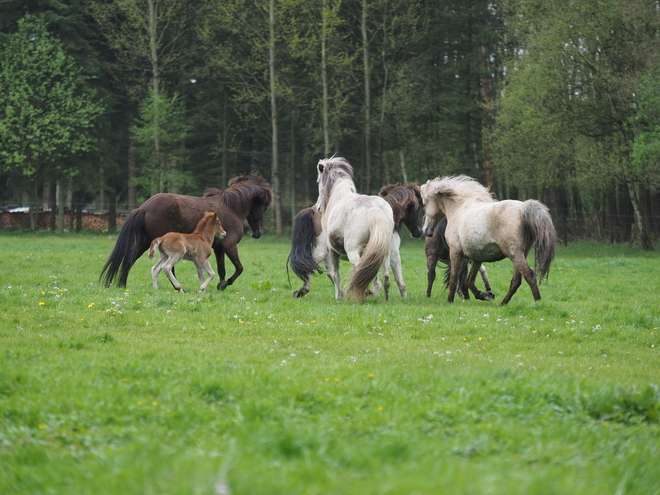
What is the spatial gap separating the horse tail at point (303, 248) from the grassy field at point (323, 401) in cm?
283

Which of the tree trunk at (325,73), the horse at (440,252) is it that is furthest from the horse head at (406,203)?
the tree trunk at (325,73)

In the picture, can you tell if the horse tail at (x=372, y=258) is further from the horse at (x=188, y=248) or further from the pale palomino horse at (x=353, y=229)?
the horse at (x=188, y=248)

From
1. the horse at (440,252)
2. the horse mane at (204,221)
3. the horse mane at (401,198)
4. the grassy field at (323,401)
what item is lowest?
the grassy field at (323,401)

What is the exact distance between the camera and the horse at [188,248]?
1345cm

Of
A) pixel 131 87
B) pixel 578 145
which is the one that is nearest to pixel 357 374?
pixel 578 145

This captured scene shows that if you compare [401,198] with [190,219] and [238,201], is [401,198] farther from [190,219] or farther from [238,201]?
[190,219]

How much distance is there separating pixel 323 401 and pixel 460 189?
869 centimetres

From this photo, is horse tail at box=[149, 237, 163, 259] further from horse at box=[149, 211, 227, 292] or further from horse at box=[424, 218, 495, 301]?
horse at box=[424, 218, 495, 301]

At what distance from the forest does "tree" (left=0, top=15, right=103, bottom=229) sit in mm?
105

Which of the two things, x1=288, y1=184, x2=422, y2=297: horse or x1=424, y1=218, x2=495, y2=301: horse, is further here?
x1=424, y1=218, x2=495, y2=301: horse

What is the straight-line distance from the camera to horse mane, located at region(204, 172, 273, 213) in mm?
15828

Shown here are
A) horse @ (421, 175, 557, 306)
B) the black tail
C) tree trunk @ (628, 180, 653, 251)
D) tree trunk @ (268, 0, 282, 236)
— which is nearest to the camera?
horse @ (421, 175, 557, 306)

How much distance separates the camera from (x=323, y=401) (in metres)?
→ 5.11

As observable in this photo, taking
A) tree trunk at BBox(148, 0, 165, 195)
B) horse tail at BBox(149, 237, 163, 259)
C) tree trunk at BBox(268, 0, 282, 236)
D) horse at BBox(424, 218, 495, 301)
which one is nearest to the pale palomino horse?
horse at BBox(424, 218, 495, 301)
